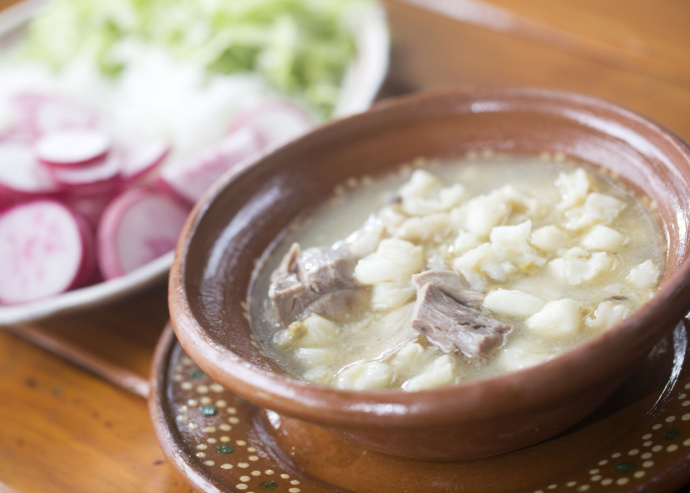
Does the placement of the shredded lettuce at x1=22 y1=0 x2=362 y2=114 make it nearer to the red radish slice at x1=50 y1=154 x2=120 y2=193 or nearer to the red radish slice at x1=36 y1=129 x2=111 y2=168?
the red radish slice at x1=36 y1=129 x2=111 y2=168

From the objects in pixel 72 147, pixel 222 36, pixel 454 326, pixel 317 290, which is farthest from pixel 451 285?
pixel 222 36

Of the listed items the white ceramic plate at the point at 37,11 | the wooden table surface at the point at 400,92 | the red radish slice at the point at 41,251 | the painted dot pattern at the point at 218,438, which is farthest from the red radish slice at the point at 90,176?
the painted dot pattern at the point at 218,438

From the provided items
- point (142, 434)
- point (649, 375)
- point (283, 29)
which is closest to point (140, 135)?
point (283, 29)

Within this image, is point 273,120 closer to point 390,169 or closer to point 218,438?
point 390,169

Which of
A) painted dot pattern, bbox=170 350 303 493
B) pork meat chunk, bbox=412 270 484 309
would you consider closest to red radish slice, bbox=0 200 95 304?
painted dot pattern, bbox=170 350 303 493

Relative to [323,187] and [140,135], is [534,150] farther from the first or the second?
[140,135]

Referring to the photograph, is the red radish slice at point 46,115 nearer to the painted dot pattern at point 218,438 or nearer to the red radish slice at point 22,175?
the red radish slice at point 22,175
